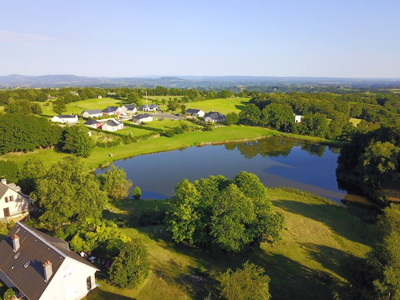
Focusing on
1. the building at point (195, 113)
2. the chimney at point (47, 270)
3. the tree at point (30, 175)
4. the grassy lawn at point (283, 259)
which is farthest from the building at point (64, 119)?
the chimney at point (47, 270)

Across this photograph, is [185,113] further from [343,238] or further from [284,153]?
[343,238]

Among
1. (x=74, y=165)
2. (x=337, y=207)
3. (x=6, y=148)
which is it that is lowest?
(x=337, y=207)

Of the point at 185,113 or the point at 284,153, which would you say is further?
the point at 185,113

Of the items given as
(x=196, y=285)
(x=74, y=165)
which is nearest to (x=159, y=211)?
(x=74, y=165)

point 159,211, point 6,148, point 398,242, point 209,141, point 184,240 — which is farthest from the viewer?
point 209,141

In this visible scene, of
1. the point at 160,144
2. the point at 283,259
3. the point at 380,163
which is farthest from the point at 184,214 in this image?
the point at 160,144

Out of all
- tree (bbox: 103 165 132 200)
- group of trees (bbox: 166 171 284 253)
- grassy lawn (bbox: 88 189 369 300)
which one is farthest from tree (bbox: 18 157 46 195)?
group of trees (bbox: 166 171 284 253)
